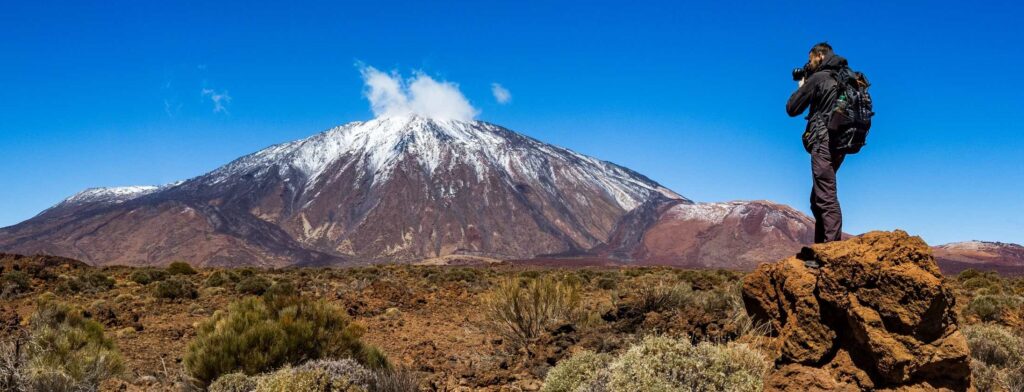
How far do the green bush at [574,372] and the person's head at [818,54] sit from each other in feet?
9.12

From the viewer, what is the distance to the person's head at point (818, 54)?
16.0 feet

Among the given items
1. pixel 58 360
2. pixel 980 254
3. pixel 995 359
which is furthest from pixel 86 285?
pixel 980 254

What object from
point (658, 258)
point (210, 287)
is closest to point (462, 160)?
point (658, 258)

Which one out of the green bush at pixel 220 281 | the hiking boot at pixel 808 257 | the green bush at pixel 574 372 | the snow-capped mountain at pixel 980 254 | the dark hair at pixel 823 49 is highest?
the snow-capped mountain at pixel 980 254

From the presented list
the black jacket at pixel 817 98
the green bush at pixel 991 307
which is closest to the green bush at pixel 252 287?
the black jacket at pixel 817 98

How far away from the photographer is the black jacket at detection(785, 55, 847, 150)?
4578 mm

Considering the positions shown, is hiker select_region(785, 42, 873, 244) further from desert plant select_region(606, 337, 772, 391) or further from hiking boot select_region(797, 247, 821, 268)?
desert plant select_region(606, 337, 772, 391)

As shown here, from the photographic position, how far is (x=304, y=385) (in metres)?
4.24

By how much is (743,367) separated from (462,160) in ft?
562

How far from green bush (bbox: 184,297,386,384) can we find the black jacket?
457 centimetres

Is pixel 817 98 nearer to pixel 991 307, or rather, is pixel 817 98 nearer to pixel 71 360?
pixel 71 360

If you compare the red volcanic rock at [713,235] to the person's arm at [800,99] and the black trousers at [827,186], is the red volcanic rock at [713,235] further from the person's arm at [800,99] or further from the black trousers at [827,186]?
the black trousers at [827,186]

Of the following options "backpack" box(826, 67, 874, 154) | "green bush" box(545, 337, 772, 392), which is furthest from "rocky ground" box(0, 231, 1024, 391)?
"backpack" box(826, 67, 874, 154)

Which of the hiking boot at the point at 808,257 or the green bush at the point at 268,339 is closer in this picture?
the hiking boot at the point at 808,257
